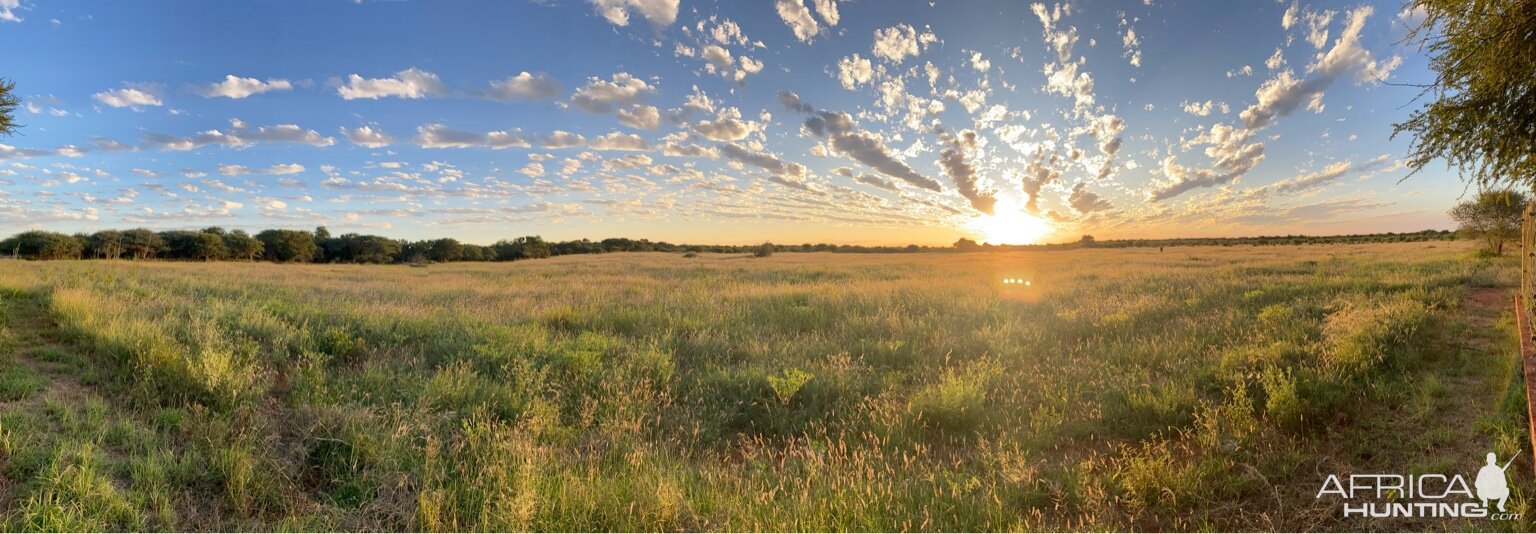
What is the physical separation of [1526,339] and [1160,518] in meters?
7.72

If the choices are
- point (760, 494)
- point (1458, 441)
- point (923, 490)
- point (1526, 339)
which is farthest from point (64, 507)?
point (1526, 339)

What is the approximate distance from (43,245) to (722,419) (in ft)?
291

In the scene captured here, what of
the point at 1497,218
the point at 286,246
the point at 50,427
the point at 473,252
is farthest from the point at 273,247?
the point at 1497,218

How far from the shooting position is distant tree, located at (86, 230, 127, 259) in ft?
202

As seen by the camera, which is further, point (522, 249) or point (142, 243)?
point (522, 249)

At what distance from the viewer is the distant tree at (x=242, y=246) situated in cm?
7031

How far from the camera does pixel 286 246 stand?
75.3m

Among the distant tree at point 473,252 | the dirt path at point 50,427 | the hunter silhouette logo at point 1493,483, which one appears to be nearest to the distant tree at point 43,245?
the distant tree at point 473,252

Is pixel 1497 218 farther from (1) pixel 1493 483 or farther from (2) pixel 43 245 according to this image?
Result: (2) pixel 43 245

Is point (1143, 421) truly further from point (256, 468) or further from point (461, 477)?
point (256, 468)

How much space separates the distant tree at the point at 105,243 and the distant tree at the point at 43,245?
1.61 meters

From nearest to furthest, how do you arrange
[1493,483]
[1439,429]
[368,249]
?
[1493,483], [1439,429], [368,249]

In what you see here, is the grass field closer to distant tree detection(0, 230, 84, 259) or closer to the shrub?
the shrub

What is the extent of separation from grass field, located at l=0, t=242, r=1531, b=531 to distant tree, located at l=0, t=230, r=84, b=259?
2845 inches
